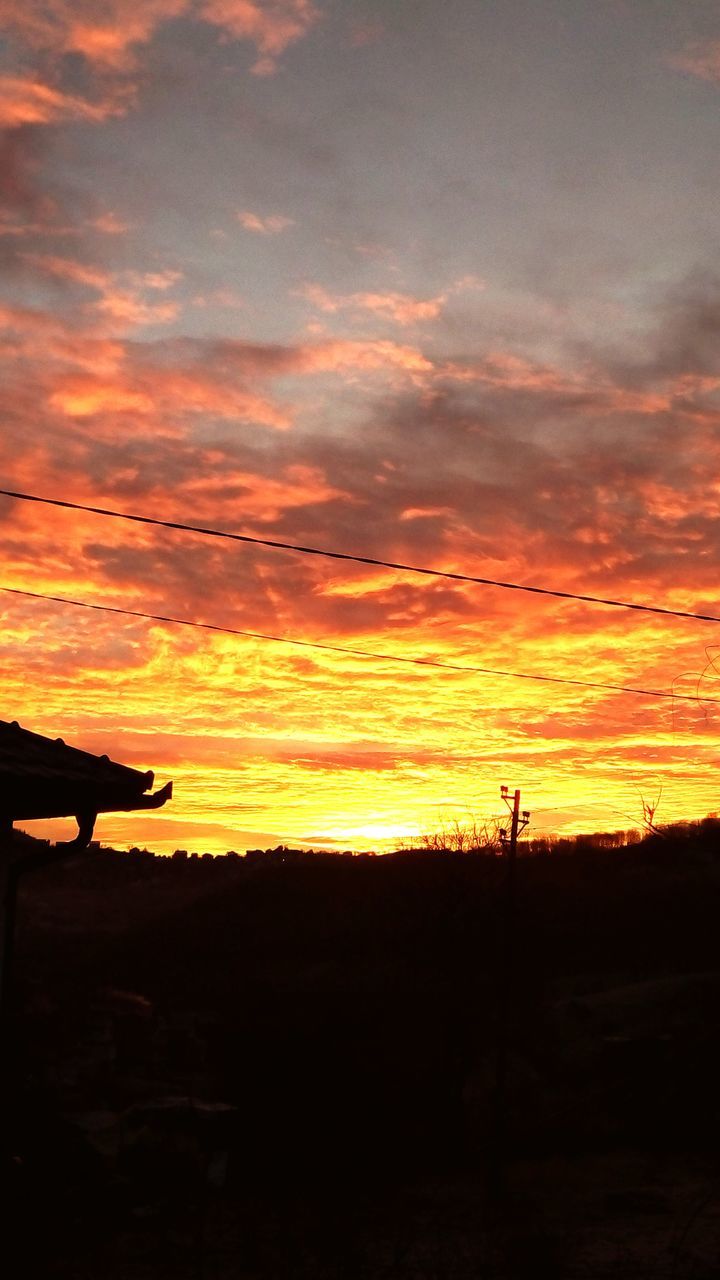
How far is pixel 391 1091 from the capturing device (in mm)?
30047

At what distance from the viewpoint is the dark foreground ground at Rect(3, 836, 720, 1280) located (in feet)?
50.0

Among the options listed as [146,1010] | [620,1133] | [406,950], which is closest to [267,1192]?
[620,1133]

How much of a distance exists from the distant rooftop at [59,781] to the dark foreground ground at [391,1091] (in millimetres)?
3046

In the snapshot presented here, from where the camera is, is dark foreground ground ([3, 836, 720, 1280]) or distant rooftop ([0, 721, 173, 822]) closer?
distant rooftop ([0, 721, 173, 822])

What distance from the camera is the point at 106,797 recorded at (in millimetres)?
8953

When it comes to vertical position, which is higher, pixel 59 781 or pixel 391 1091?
pixel 59 781

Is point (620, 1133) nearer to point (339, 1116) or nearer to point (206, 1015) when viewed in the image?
point (339, 1116)

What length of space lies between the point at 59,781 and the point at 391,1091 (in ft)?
80.4

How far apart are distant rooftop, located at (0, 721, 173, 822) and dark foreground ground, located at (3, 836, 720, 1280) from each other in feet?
9.99

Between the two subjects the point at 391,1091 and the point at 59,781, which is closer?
the point at 59,781

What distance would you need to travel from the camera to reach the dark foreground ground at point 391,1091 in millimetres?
15250

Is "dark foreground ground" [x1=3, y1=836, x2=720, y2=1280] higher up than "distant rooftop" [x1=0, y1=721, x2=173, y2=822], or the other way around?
"distant rooftop" [x1=0, y1=721, x2=173, y2=822]

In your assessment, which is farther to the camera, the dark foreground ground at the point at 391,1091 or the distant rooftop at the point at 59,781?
the dark foreground ground at the point at 391,1091

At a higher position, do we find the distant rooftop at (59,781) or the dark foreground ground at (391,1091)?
Answer: the distant rooftop at (59,781)
